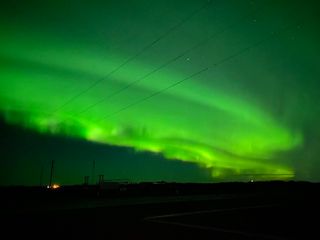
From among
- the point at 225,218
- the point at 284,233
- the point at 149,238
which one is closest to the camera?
the point at 149,238

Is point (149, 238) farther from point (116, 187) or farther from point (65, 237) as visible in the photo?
point (116, 187)

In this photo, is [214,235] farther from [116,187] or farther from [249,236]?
[116,187]

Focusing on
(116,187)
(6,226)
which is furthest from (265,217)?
(116,187)

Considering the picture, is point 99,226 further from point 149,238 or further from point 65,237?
point 149,238

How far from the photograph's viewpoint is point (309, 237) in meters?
13.7

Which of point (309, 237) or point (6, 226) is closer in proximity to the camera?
point (309, 237)

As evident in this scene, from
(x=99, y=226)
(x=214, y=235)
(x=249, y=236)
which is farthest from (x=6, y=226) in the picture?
(x=249, y=236)

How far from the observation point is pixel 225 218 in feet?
65.4

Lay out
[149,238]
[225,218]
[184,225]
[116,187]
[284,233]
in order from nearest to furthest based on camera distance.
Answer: [149,238], [284,233], [184,225], [225,218], [116,187]

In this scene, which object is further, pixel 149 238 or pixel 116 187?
pixel 116 187

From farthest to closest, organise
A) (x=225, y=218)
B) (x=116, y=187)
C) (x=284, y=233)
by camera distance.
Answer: (x=116, y=187) < (x=225, y=218) < (x=284, y=233)

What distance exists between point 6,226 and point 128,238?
25.0ft

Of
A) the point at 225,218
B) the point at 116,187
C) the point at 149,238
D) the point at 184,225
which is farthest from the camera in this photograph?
the point at 116,187

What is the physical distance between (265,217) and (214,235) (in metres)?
7.20
